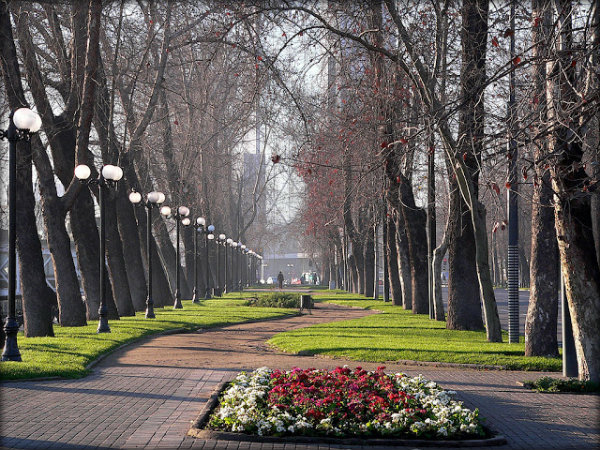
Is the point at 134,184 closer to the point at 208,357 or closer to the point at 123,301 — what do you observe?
the point at 123,301

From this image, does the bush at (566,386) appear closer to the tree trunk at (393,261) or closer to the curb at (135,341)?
the curb at (135,341)

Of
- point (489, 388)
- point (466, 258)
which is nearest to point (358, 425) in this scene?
point (489, 388)

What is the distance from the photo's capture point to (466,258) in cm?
2258

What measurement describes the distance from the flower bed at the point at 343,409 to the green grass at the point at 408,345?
5645mm

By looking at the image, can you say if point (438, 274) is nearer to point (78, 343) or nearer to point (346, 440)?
point (78, 343)

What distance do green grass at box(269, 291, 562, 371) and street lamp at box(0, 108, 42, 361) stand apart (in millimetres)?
6152

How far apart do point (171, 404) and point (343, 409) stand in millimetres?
2585

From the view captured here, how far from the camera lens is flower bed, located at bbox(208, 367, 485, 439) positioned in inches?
342

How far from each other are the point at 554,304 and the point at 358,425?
8408 millimetres

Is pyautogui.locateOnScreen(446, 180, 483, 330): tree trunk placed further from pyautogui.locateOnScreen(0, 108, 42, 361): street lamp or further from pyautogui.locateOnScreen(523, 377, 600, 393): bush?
pyautogui.locateOnScreen(0, 108, 42, 361): street lamp

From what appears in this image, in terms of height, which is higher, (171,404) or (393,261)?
(393,261)

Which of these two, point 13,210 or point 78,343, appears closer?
point 13,210

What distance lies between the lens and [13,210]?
15.0 metres

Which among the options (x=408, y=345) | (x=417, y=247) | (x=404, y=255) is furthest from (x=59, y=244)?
(x=404, y=255)
